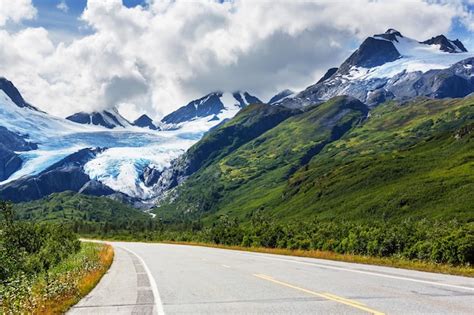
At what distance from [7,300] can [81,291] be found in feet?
17.4

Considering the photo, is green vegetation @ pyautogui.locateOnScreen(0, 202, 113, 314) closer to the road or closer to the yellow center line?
the road

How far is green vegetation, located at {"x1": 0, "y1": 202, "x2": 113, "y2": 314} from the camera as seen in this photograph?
1510 centimetres

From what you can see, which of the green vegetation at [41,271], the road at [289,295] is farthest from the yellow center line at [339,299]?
the green vegetation at [41,271]

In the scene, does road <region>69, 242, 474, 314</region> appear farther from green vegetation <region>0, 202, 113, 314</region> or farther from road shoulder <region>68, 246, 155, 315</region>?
green vegetation <region>0, 202, 113, 314</region>

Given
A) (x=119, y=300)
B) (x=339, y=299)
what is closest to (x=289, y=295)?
(x=339, y=299)

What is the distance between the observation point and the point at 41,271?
142 feet

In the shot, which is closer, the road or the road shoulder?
the road

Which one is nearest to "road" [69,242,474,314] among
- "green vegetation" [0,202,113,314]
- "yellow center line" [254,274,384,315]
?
"yellow center line" [254,274,384,315]

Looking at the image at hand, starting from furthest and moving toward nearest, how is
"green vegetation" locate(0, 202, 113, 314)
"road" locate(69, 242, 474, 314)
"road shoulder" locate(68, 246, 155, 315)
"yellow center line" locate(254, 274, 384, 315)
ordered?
"green vegetation" locate(0, 202, 113, 314), "road shoulder" locate(68, 246, 155, 315), "road" locate(69, 242, 474, 314), "yellow center line" locate(254, 274, 384, 315)

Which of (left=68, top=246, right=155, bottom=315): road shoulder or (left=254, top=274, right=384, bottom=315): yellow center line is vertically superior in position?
(left=254, top=274, right=384, bottom=315): yellow center line

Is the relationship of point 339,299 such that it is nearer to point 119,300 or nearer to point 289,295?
point 289,295

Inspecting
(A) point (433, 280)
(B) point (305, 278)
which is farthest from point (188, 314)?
(A) point (433, 280)

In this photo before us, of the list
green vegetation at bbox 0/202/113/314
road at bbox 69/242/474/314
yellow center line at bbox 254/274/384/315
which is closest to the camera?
yellow center line at bbox 254/274/384/315

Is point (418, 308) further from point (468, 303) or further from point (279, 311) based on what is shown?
point (279, 311)
